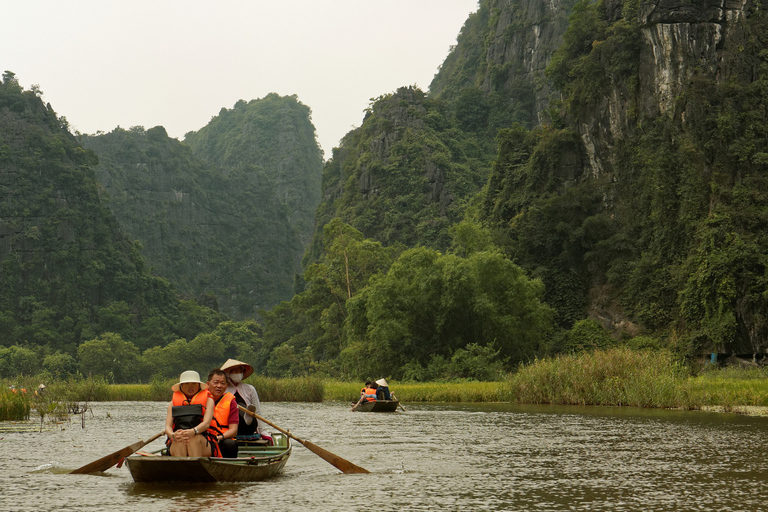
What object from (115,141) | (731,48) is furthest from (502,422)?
(115,141)

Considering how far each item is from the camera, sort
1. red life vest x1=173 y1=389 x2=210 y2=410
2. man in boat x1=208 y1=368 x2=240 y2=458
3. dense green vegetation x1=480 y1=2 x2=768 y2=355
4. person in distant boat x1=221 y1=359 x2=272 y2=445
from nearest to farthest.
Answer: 1. red life vest x1=173 y1=389 x2=210 y2=410
2. man in boat x1=208 y1=368 x2=240 y2=458
3. person in distant boat x1=221 y1=359 x2=272 y2=445
4. dense green vegetation x1=480 y1=2 x2=768 y2=355

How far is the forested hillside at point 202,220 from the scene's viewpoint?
430ft

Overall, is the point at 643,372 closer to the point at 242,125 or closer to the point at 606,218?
the point at 606,218

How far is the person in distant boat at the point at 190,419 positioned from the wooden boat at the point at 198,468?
260mm

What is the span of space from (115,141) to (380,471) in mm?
135042

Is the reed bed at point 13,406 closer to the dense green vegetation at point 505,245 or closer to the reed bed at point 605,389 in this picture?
the reed bed at point 605,389

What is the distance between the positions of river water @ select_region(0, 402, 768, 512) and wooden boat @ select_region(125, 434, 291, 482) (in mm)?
158

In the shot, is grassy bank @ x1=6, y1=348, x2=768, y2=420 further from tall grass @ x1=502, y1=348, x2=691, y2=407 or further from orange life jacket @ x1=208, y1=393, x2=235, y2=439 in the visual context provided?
orange life jacket @ x1=208, y1=393, x2=235, y2=439

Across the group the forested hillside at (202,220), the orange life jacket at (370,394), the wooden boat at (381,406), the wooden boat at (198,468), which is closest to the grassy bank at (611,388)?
the wooden boat at (381,406)

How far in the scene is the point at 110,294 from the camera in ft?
308

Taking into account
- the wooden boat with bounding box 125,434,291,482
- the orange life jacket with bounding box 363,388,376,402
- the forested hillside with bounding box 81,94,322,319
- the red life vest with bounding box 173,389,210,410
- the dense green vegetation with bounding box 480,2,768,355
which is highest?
the forested hillside with bounding box 81,94,322,319

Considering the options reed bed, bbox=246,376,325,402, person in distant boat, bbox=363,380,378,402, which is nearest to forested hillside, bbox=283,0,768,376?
reed bed, bbox=246,376,325,402

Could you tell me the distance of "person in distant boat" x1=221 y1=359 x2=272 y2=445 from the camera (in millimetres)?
12109

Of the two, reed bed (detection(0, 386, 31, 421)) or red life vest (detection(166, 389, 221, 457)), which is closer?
red life vest (detection(166, 389, 221, 457))
